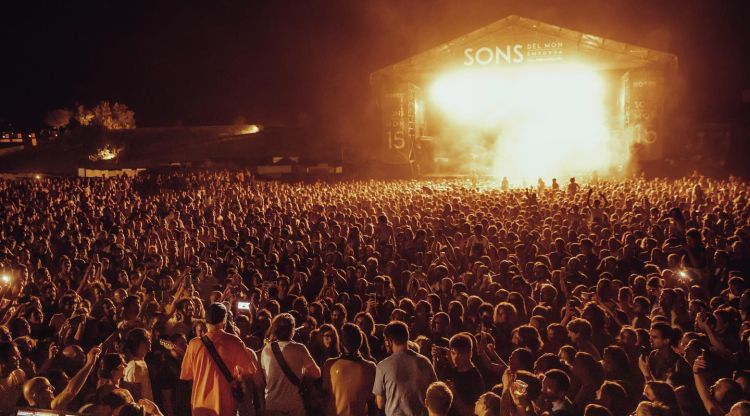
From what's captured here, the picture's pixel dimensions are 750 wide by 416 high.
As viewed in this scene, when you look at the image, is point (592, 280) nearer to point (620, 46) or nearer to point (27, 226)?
point (27, 226)

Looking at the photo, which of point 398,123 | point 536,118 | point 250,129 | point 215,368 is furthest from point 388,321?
point 250,129

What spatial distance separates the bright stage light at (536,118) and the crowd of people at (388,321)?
20685mm

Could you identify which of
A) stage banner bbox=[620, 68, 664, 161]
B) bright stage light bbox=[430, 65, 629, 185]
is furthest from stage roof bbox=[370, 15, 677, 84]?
stage banner bbox=[620, 68, 664, 161]

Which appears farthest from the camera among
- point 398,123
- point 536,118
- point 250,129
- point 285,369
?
point 250,129

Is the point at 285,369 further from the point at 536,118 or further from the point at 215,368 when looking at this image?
the point at 536,118

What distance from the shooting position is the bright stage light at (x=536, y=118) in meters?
33.2

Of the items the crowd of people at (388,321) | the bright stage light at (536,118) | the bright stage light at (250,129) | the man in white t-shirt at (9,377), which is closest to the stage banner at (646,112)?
the bright stage light at (536,118)

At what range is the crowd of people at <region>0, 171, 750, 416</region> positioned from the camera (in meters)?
4.02

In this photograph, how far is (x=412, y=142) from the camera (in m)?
34.6

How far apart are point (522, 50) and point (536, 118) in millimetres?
5682

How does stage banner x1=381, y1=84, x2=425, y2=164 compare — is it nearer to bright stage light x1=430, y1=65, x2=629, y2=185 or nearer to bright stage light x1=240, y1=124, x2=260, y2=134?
bright stage light x1=430, y1=65, x2=629, y2=185

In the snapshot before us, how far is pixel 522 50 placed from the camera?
3238cm

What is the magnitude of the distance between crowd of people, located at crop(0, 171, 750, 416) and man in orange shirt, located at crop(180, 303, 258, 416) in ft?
0.04

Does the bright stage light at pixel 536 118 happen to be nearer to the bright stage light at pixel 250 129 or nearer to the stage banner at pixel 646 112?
the stage banner at pixel 646 112
